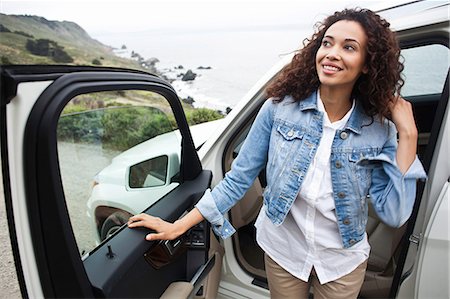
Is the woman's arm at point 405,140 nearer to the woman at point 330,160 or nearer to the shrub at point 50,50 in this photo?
the woman at point 330,160

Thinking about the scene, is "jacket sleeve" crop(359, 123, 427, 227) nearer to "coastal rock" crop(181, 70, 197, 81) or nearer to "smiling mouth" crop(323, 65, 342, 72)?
"smiling mouth" crop(323, 65, 342, 72)

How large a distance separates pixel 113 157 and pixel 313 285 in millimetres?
1015

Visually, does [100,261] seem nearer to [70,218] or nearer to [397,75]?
[70,218]

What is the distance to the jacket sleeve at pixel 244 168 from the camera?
4.48 feet

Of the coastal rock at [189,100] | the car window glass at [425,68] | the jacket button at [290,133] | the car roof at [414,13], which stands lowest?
the coastal rock at [189,100]

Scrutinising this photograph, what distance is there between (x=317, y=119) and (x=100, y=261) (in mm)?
906

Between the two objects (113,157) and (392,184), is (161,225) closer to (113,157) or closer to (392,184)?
(113,157)

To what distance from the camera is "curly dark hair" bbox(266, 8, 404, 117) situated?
1155mm

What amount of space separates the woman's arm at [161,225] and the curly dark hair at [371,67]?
66 centimetres

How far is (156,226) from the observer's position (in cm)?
135

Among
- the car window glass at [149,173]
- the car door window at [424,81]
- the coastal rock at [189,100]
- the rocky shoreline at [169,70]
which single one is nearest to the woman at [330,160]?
the car window glass at [149,173]

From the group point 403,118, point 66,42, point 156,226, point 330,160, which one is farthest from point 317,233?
point 66,42

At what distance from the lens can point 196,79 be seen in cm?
920

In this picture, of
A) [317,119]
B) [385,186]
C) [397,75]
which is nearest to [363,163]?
[385,186]
